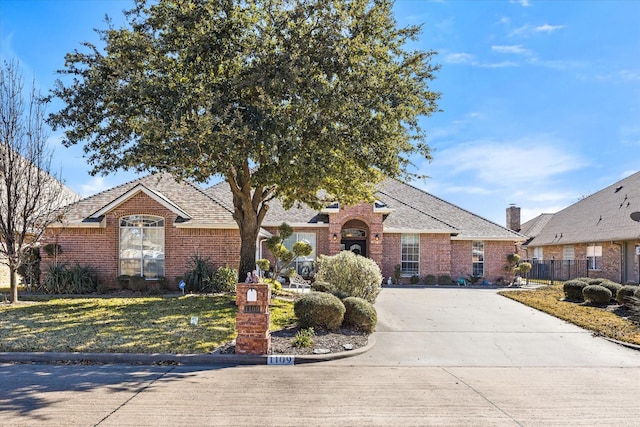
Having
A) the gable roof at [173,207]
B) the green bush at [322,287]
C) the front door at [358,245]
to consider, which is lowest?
the green bush at [322,287]

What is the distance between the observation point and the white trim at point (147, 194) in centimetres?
1822

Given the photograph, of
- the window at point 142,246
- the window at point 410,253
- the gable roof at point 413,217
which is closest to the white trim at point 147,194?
the window at point 142,246

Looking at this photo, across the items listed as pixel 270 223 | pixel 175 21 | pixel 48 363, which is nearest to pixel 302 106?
pixel 175 21

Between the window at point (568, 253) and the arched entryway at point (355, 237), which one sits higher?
the arched entryway at point (355, 237)

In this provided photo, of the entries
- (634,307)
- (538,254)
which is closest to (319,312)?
(634,307)

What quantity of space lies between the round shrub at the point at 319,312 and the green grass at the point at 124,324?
908 millimetres

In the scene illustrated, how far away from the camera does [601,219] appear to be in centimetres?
2994

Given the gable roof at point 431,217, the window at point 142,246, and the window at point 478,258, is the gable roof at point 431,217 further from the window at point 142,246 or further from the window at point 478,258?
the window at point 142,246

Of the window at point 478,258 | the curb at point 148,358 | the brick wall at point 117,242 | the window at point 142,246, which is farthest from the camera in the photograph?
the window at point 478,258

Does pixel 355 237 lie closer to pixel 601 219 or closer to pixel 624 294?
pixel 624 294

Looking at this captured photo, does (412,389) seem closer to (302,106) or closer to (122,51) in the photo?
(302,106)

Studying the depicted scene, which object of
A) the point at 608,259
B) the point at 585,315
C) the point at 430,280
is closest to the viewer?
the point at 585,315

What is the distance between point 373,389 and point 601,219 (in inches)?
1130

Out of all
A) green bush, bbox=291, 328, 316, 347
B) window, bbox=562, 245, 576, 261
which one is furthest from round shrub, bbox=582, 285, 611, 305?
window, bbox=562, 245, 576, 261
